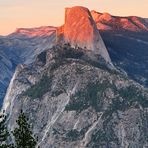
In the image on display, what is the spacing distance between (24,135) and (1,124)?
4.10 m

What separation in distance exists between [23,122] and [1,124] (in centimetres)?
386

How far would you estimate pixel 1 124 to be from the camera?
10044 cm

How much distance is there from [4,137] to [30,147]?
5.16m

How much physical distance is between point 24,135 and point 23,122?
2.00 m

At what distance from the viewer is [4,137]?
101 metres

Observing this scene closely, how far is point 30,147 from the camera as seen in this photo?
97812mm

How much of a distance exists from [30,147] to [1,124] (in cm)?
614

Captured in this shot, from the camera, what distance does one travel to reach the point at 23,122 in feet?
324

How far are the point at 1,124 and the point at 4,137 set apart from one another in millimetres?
2045
